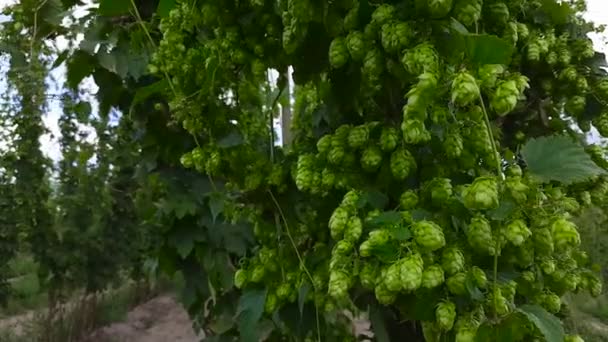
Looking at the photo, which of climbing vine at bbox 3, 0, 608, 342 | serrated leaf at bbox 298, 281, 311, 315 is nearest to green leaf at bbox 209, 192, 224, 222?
climbing vine at bbox 3, 0, 608, 342

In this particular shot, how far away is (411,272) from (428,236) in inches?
1.5

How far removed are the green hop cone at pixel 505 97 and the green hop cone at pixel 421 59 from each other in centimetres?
6

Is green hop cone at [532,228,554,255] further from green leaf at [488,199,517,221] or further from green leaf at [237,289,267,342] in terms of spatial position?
green leaf at [237,289,267,342]

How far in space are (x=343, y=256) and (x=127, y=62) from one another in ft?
2.99

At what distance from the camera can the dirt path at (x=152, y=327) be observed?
5.60 m

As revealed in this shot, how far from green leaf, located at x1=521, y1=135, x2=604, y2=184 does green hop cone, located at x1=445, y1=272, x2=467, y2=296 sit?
0.40ft

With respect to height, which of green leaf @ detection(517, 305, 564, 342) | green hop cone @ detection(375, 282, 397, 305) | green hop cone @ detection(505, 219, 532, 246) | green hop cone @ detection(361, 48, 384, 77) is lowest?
green leaf @ detection(517, 305, 564, 342)

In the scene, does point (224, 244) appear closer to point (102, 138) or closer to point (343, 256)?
point (343, 256)

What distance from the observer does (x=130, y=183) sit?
4.91 m

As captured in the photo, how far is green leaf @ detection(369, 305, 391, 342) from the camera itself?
2.86 ft

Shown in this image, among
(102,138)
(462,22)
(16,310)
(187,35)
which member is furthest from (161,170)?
(16,310)

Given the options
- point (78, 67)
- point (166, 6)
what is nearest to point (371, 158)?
point (166, 6)

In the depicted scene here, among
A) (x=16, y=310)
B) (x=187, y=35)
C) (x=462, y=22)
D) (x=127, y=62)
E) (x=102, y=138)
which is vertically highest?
(x=102, y=138)

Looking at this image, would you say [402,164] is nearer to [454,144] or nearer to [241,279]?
[454,144]
